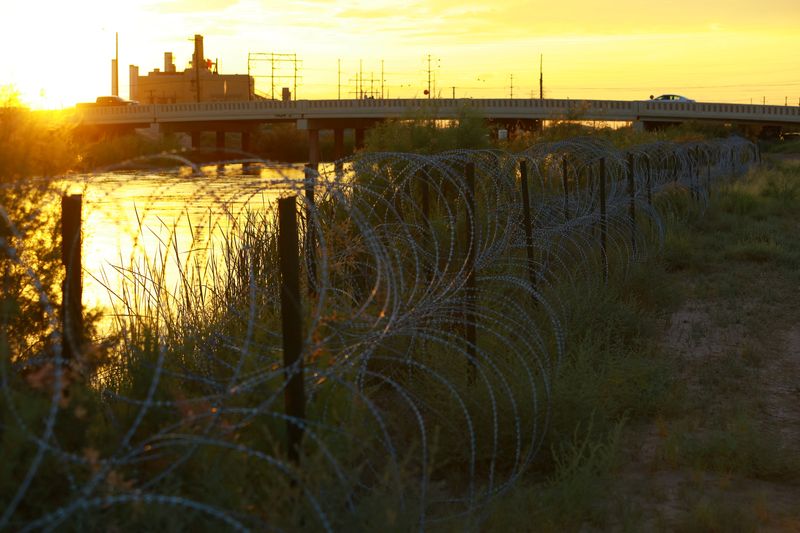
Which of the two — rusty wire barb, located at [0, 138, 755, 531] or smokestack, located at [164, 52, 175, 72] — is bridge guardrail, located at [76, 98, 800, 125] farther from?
smokestack, located at [164, 52, 175, 72]

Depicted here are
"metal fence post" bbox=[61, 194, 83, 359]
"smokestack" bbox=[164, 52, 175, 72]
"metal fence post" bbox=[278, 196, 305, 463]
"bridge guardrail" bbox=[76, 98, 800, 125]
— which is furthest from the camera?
"smokestack" bbox=[164, 52, 175, 72]

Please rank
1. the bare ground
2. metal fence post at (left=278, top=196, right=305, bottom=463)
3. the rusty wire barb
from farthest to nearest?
the bare ground < metal fence post at (left=278, top=196, right=305, bottom=463) < the rusty wire barb

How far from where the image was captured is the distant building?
141m

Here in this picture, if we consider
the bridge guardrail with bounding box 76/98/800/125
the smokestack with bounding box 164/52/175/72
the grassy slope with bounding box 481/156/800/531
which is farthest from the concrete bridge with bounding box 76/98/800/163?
the smokestack with bounding box 164/52/175/72

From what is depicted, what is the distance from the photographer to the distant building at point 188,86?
461ft

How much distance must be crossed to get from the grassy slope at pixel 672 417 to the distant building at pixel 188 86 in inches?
5209

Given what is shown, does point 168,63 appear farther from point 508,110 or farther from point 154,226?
point 154,226

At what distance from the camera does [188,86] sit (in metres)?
144

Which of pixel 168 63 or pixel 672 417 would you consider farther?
pixel 168 63

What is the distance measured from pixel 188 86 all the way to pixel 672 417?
5643 inches

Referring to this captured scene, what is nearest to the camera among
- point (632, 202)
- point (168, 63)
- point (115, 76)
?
point (632, 202)

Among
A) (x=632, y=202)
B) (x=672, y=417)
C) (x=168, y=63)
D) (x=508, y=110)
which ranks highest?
(x=168, y=63)

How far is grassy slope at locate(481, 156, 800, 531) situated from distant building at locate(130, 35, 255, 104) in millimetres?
132304

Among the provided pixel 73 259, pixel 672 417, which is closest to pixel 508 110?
pixel 672 417
